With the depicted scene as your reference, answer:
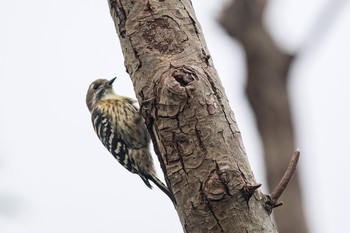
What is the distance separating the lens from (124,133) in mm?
5363

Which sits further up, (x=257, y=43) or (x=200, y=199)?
(x=257, y=43)

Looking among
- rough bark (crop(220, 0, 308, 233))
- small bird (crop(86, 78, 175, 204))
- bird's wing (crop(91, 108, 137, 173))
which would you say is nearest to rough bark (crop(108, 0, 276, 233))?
rough bark (crop(220, 0, 308, 233))

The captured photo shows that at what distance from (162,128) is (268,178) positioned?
3.24 feet

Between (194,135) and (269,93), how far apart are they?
774mm

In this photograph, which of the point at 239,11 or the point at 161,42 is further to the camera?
the point at 239,11

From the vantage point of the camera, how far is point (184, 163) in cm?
215

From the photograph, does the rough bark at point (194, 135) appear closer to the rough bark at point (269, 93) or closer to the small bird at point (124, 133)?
the rough bark at point (269, 93)

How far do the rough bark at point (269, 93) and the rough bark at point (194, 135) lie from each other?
0.52 meters

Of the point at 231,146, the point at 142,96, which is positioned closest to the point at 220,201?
the point at 231,146

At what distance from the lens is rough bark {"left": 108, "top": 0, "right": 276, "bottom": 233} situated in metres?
2.06

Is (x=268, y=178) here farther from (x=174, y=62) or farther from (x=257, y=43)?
(x=174, y=62)

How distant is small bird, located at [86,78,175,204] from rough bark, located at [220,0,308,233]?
225 cm

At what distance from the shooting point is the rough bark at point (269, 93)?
2.81 m

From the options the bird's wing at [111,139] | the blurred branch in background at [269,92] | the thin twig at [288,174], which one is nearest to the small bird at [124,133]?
the bird's wing at [111,139]
